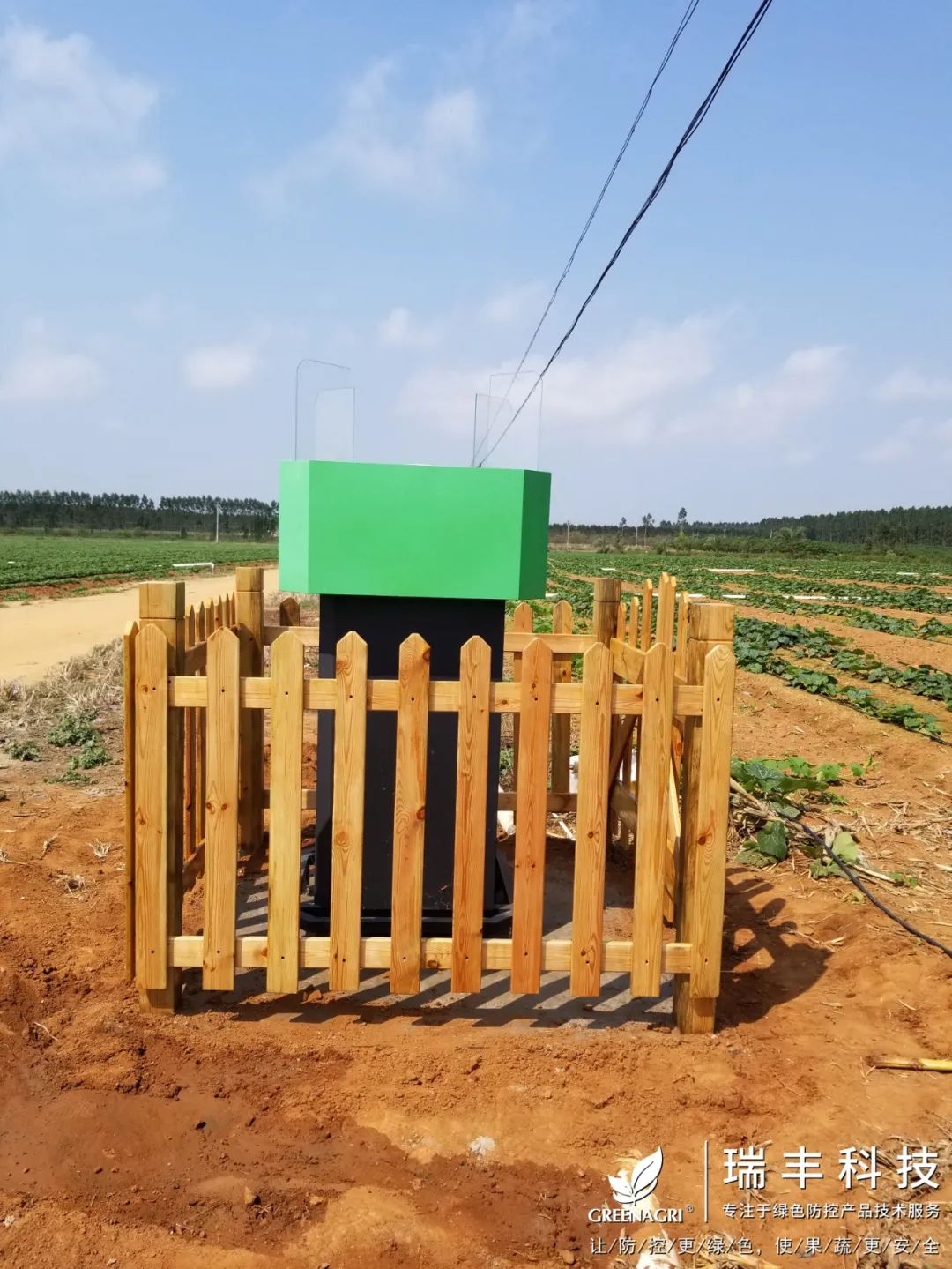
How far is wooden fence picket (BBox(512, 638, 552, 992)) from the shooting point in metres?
3.48

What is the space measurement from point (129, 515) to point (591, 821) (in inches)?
4082

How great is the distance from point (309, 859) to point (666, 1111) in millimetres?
2485

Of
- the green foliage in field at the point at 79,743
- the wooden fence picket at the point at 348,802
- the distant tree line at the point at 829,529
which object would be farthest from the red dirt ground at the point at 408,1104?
the distant tree line at the point at 829,529

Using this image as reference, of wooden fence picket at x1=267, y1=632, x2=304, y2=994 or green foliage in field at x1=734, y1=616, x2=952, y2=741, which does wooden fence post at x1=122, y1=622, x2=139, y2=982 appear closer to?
wooden fence picket at x1=267, y1=632, x2=304, y2=994

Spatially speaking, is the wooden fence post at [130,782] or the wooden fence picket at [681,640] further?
the wooden fence picket at [681,640]

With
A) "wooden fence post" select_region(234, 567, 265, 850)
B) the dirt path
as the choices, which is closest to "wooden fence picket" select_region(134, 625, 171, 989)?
"wooden fence post" select_region(234, 567, 265, 850)

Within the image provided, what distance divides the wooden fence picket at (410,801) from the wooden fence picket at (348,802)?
0.45 feet

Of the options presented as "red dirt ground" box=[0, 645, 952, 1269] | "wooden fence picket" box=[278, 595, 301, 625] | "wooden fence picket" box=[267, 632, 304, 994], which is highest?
"wooden fence picket" box=[278, 595, 301, 625]

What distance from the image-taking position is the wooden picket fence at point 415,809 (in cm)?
348

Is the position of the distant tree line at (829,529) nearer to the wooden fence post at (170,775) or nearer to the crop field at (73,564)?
the crop field at (73,564)

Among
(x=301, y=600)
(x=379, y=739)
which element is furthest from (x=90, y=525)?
(x=379, y=739)

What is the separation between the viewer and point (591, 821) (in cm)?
356

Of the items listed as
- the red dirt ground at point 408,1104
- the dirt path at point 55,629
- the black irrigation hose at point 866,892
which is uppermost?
the black irrigation hose at point 866,892

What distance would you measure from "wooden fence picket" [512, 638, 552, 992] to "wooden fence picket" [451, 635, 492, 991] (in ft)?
0.45
